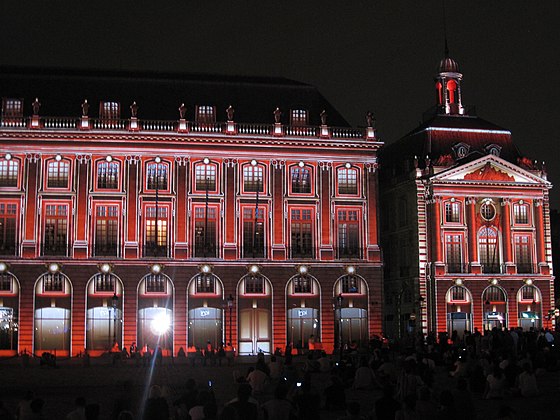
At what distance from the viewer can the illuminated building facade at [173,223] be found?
67.4 metres

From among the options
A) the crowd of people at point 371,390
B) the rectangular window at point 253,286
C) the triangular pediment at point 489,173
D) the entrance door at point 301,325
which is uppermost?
the triangular pediment at point 489,173

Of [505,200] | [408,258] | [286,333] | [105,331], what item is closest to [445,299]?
[408,258]

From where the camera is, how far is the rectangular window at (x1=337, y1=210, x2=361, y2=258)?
7194cm

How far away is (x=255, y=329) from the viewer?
69562 millimetres

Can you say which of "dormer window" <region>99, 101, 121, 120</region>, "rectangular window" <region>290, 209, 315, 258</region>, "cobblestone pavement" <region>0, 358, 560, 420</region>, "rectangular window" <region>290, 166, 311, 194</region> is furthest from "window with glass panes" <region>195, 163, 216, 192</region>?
"cobblestone pavement" <region>0, 358, 560, 420</region>

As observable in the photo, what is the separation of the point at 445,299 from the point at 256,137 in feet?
69.4

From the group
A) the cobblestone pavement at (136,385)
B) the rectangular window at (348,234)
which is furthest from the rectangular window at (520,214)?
the cobblestone pavement at (136,385)

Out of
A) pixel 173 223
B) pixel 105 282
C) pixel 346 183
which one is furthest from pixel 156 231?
pixel 346 183

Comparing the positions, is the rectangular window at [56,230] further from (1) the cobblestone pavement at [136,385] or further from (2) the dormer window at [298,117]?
(2) the dormer window at [298,117]

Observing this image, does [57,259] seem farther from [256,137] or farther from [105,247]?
[256,137]

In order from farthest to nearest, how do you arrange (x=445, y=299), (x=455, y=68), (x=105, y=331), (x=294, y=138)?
(x=455, y=68)
(x=445, y=299)
(x=294, y=138)
(x=105, y=331)

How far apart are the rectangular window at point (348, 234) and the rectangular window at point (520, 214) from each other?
16678mm

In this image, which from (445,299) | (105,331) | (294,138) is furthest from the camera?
(445,299)

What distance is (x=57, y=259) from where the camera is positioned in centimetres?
6750
